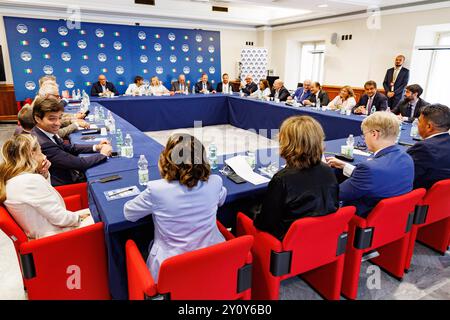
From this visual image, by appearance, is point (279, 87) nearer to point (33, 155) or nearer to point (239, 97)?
point (239, 97)

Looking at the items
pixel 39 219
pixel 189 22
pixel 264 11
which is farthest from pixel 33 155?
pixel 264 11

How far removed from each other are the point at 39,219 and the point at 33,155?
32 cm

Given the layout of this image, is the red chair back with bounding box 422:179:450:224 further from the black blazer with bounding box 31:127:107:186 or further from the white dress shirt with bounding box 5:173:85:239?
the black blazer with bounding box 31:127:107:186

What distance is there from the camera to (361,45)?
7668mm

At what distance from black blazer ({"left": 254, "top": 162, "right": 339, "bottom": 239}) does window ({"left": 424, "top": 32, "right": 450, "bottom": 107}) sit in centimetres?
699

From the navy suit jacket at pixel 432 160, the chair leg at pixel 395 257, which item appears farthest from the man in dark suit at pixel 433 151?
the chair leg at pixel 395 257

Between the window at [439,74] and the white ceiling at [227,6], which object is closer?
the window at [439,74]

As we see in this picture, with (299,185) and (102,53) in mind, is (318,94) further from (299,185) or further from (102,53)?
(102,53)

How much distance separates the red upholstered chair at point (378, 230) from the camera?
1591mm

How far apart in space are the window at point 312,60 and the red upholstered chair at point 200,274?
9013mm

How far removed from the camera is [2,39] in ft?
24.0

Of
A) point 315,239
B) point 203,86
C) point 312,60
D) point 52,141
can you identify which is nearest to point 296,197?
point 315,239

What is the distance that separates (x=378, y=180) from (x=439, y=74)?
6696 millimetres

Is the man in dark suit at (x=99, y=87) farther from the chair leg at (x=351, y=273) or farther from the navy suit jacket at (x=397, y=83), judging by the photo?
the chair leg at (x=351, y=273)
